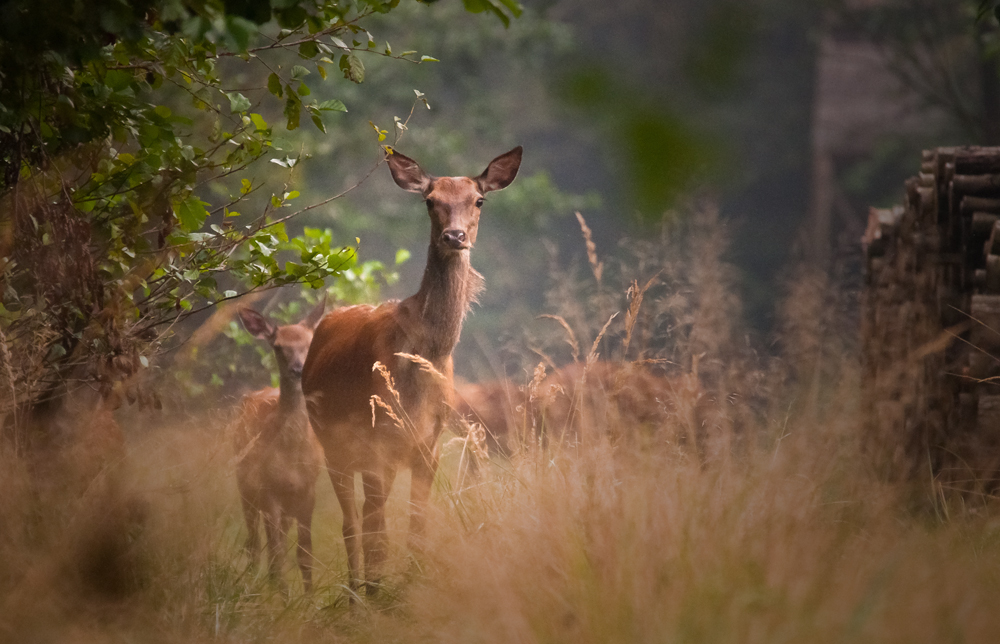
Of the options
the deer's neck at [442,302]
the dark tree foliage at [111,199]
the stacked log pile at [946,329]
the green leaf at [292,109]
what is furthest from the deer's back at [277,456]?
the stacked log pile at [946,329]

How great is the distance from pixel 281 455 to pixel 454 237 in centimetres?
203

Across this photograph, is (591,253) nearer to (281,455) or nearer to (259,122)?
(259,122)

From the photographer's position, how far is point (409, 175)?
5.34 metres

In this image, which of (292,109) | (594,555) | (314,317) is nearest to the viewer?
(594,555)

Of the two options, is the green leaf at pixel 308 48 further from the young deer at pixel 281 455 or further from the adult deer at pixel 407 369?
the young deer at pixel 281 455

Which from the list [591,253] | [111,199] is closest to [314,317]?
[591,253]

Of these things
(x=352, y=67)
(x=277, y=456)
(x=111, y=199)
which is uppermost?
(x=352, y=67)

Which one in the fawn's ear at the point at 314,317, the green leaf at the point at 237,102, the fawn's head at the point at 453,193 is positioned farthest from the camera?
the fawn's ear at the point at 314,317

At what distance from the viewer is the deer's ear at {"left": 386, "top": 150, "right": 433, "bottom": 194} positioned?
530 cm

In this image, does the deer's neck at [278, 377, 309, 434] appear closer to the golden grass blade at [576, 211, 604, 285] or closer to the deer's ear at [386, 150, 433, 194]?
the deer's ear at [386, 150, 433, 194]

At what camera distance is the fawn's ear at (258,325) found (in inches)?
259

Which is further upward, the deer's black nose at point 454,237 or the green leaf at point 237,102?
the green leaf at point 237,102

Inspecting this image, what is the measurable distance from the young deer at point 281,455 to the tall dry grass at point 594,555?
1.27 m

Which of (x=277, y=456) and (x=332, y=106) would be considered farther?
(x=277, y=456)
